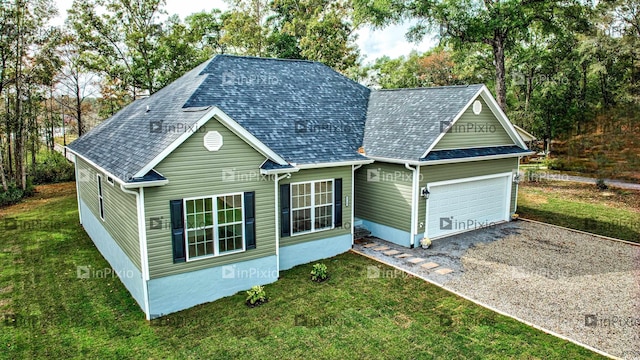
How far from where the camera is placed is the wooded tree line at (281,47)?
24.3m

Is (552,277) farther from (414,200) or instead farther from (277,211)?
(277,211)

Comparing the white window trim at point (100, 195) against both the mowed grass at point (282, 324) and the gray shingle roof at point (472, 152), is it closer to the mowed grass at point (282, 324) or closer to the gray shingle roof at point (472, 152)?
the mowed grass at point (282, 324)

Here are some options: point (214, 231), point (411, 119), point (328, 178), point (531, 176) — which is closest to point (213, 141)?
point (214, 231)

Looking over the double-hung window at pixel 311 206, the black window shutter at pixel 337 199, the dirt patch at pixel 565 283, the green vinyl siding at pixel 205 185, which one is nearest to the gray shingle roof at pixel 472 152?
the black window shutter at pixel 337 199

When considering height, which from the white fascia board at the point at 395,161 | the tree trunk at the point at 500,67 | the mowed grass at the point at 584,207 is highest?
the tree trunk at the point at 500,67

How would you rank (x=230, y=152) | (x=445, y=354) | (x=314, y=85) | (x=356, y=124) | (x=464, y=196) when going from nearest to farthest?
(x=445, y=354)
(x=230, y=152)
(x=464, y=196)
(x=356, y=124)
(x=314, y=85)

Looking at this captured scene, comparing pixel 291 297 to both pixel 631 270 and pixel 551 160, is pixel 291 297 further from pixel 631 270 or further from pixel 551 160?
pixel 551 160

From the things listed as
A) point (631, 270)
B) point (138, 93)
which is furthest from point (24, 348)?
point (138, 93)

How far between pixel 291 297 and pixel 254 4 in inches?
1211

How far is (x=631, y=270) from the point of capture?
11.8 m

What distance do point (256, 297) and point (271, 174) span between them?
3.05 meters

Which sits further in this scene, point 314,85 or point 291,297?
point 314,85

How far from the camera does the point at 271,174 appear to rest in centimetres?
1042

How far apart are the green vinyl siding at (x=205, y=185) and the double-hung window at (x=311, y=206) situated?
5.42 feet
